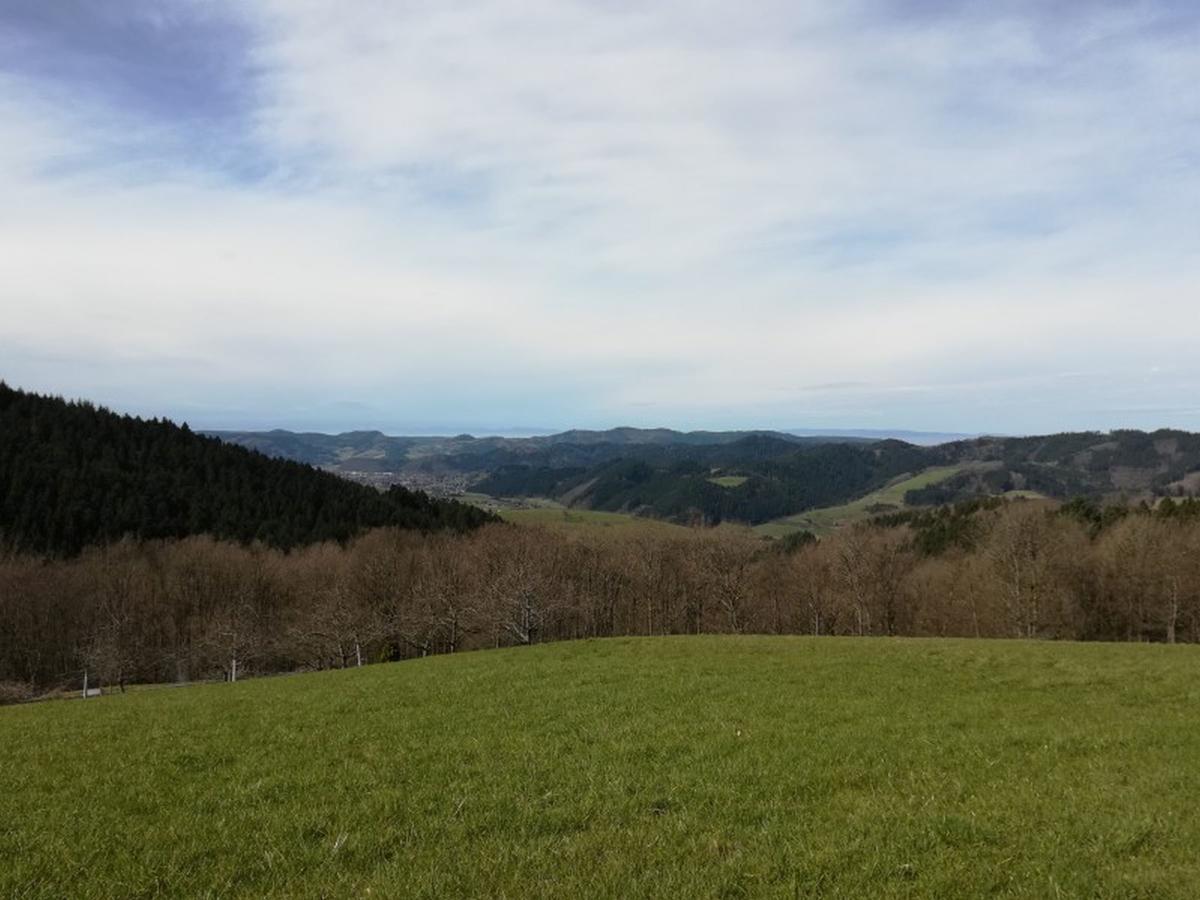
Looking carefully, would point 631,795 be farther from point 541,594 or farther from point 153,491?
point 153,491

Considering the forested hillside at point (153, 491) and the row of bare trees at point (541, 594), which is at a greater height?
the forested hillside at point (153, 491)

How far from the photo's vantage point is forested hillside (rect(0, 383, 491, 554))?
119188 millimetres

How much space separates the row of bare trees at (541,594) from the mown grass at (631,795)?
50.4 m

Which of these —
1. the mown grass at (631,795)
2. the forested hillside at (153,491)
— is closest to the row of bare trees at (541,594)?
the forested hillside at (153,491)

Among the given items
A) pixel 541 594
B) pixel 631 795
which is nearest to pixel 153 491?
pixel 541 594

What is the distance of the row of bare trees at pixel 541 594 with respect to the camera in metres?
71.1

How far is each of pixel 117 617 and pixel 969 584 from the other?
99.9 meters

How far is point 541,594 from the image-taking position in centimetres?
7494

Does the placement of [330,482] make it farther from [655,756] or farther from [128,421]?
[655,756]

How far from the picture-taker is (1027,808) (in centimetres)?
957

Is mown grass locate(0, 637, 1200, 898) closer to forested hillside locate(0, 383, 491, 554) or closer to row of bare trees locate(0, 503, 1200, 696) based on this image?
row of bare trees locate(0, 503, 1200, 696)

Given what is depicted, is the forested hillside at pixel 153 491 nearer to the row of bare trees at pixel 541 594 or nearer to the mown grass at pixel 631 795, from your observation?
the row of bare trees at pixel 541 594

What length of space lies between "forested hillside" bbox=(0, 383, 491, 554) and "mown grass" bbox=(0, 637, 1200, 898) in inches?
4767

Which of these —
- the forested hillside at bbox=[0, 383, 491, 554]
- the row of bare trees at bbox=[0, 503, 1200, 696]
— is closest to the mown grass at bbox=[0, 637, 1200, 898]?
the row of bare trees at bbox=[0, 503, 1200, 696]
